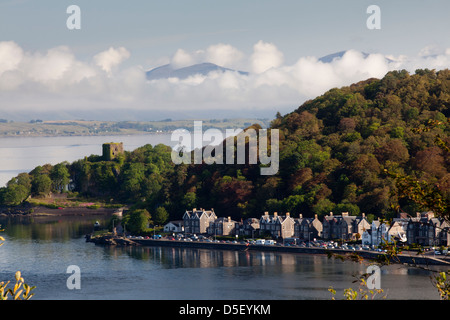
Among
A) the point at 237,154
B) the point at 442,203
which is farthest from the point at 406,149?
the point at 442,203

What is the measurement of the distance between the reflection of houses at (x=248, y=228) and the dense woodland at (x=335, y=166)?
1.77 meters

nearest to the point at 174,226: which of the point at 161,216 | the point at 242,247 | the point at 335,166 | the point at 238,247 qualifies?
the point at 161,216

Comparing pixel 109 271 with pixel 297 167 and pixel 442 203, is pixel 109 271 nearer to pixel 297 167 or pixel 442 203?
pixel 297 167

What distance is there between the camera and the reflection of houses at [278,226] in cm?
4472

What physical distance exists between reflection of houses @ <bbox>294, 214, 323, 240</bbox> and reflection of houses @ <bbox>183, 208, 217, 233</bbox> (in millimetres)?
7024

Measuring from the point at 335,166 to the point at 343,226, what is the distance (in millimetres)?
8500

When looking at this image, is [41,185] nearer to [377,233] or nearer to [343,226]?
[343,226]

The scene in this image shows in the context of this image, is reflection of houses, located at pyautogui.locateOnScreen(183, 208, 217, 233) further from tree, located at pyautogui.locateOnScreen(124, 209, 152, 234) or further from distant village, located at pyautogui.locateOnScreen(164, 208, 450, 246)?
tree, located at pyautogui.locateOnScreen(124, 209, 152, 234)

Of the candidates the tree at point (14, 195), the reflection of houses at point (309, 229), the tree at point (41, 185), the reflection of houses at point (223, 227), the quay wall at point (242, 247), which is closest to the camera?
the quay wall at point (242, 247)

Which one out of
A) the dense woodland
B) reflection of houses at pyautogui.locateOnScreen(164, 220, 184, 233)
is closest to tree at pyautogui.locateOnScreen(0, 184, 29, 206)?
the dense woodland

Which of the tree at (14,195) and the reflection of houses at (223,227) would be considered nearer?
the reflection of houses at (223,227)

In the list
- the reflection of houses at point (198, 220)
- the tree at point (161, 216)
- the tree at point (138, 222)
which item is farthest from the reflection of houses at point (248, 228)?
the tree at point (138, 222)

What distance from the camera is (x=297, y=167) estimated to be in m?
51.6

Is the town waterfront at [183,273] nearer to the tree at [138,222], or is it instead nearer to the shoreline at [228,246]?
the shoreline at [228,246]
